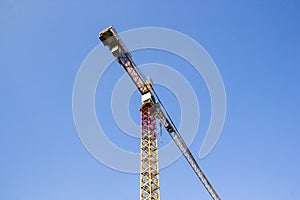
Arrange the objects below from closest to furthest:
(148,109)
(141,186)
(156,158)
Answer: (141,186) → (156,158) → (148,109)

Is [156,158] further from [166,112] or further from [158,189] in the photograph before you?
[166,112]

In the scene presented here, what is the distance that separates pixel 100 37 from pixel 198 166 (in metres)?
21.9

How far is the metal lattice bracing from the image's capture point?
91.1 ft

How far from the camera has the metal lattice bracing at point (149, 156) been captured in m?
27.8

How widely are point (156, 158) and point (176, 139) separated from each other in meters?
8.34

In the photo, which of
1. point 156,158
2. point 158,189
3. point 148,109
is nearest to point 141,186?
point 158,189

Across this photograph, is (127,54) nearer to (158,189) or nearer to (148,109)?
(148,109)

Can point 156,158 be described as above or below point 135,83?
below

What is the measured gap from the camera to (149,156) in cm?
3016

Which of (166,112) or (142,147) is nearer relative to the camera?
(142,147)

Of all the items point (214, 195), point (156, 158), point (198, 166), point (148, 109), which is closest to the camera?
point (156, 158)

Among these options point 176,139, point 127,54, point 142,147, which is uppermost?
point 127,54

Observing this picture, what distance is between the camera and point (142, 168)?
2933 centimetres

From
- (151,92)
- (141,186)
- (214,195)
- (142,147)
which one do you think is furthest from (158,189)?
(214,195)
